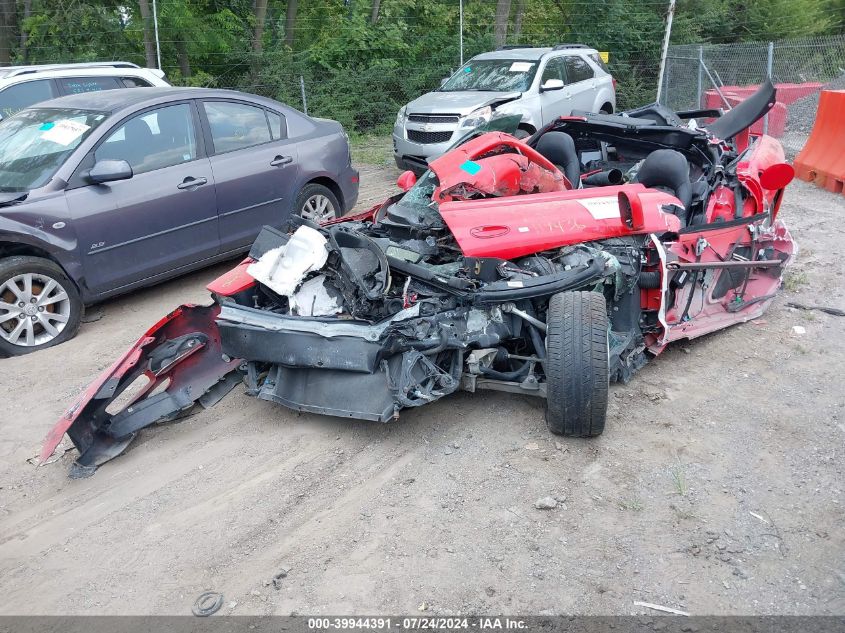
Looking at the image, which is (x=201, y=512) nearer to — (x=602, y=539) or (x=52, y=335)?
(x=602, y=539)

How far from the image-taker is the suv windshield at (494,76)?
11.0m

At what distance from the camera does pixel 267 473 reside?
3.89 meters

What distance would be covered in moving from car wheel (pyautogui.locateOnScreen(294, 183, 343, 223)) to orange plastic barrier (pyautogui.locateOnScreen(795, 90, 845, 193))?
6672mm

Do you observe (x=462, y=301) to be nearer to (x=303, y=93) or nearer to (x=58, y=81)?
(x=58, y=81)

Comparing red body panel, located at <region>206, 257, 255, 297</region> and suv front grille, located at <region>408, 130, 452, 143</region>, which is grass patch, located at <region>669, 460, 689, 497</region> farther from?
suv front grille, located at <region>408, 130, 452, 143</region>

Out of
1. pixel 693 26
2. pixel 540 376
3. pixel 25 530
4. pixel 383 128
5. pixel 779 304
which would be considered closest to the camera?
pixel 25 530

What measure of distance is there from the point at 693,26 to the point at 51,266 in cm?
1919

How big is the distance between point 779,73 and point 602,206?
11630mm

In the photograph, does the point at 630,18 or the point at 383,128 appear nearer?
the point at 383,128

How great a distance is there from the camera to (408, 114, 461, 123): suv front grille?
10.3 meters

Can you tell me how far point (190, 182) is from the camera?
6164mm

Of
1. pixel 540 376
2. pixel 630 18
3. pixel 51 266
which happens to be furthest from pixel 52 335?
pixel 630 18

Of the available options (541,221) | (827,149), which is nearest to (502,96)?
(827,149)

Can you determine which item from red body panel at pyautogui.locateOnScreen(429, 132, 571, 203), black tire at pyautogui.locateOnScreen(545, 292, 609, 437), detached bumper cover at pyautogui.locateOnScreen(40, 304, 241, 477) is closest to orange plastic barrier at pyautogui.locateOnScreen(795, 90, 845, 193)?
red body panel at pyautogui.locateOnScreen(429, 132, 571, 203)
